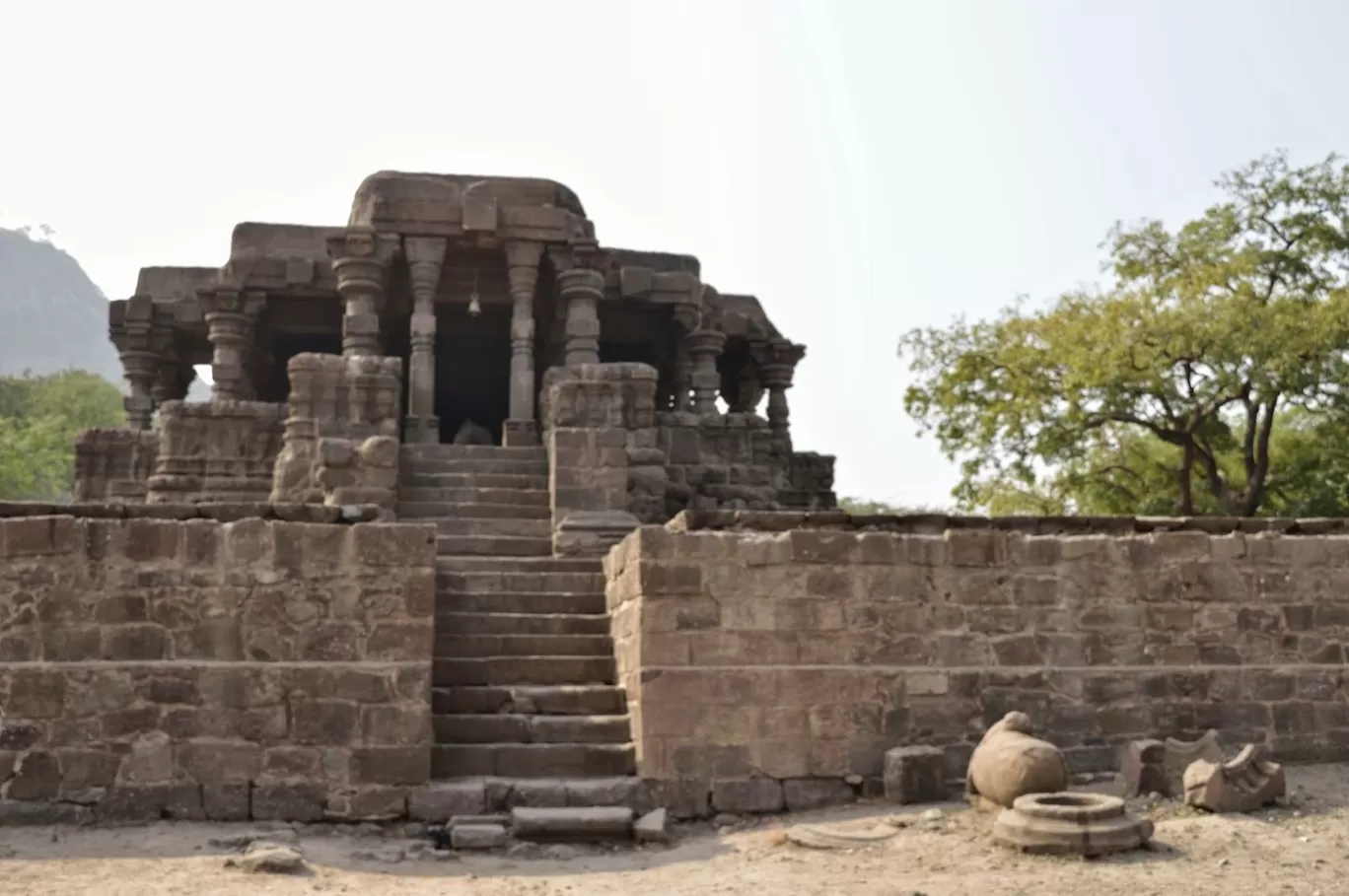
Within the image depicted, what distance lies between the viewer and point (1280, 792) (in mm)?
7141

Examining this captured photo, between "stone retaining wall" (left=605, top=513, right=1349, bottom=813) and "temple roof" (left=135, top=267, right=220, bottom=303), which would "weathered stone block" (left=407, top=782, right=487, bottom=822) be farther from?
"temple roof" (left=135, top=267, right=220, bottom=303)

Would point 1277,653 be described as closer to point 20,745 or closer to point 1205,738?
point 1205,738

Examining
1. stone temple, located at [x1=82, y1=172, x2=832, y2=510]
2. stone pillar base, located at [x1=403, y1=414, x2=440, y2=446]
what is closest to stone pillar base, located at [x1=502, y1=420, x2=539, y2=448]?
stone temple, located at [x1=82, y1=172, x2=832, y2=510]

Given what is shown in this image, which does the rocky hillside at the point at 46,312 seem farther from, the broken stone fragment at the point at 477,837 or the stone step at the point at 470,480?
the broken stone fragment at the point at 477,837

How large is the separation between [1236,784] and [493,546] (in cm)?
559

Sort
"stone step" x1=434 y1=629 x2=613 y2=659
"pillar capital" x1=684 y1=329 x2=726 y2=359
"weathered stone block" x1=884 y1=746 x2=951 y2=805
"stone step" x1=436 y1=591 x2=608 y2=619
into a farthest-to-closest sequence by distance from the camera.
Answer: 1. "pillar capital" x1=684 y1=329 x2=726 y2=359
2. "stone step" x1=436 y1=591 x2=608 y2=619
3. "stone step" x1=434 y1=629 x2=613 y2=659
4. "weathered stone block" x1=884 y1=746 x2=951 y2=805

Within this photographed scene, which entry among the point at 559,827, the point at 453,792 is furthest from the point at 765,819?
the point at 453,792

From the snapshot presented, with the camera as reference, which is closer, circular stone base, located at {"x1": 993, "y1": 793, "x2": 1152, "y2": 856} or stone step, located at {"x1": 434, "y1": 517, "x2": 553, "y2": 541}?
circular stone base, located at {"x1": 993, "y1": 793, "x2": 1152, "y2": 856}

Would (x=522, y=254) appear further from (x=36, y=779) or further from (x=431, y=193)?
(x=36, y=779)

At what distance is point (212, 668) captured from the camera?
729cm

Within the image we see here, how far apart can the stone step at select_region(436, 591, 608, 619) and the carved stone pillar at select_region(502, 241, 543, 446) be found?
5425 mm

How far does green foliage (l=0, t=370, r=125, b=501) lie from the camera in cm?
3259

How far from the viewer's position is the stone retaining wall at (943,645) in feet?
25.0

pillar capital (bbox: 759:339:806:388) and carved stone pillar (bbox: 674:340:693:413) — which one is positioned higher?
pillar capital (bbox: 759:339:806:388)
